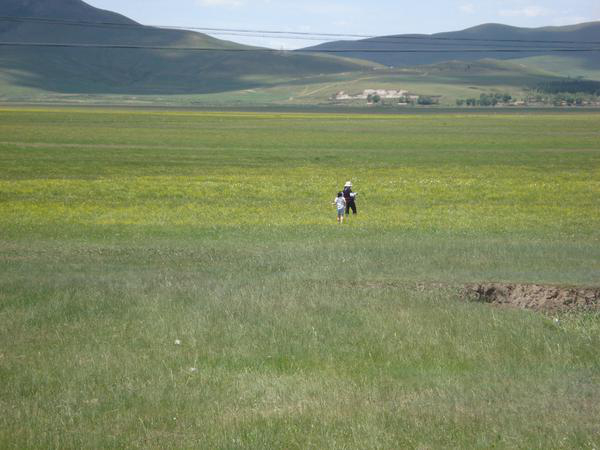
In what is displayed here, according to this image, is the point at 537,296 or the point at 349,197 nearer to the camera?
the point at 537,296

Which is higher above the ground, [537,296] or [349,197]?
[537,296]

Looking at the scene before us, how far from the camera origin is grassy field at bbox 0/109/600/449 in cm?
948

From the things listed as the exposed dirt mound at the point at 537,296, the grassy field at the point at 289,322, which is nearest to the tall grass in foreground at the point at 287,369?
the grassy field at the point at 289,322

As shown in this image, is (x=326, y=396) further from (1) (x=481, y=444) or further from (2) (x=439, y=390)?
(1) (x=481, y=444)

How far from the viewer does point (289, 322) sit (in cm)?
1429

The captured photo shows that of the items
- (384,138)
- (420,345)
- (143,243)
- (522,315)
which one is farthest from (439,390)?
(384,138)

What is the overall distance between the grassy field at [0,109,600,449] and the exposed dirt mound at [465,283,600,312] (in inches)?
24.3

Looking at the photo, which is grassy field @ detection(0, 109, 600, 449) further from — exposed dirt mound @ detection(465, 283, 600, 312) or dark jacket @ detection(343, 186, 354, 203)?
dark jacket @ detection(343, 186, 354, 203)

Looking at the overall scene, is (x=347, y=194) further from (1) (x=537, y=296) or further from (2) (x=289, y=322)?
(2) (x=289, y=322)

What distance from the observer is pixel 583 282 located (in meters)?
16.9

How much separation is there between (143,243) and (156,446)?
15.8 meters

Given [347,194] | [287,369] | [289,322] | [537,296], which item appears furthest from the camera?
[347,194]

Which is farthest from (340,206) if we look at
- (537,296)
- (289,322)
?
(289,322)

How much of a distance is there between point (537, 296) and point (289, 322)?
5.00 metres
